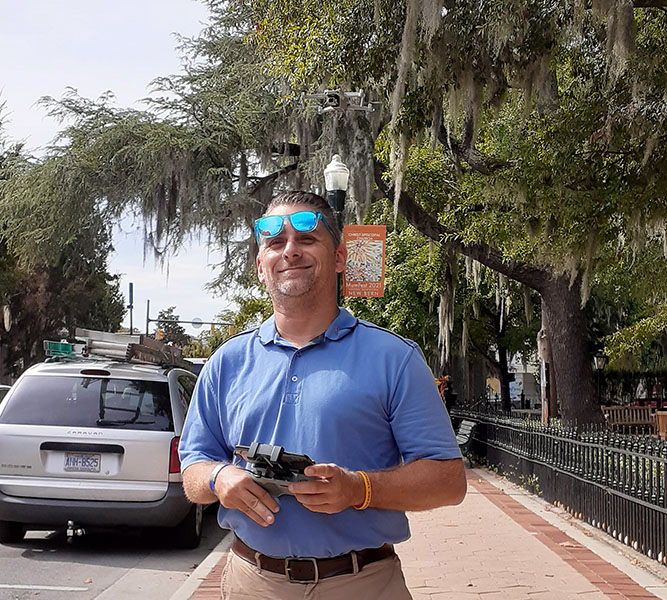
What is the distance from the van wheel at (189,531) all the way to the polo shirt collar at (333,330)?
19.2 ft

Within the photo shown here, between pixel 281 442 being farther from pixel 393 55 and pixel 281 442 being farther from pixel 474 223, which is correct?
pixel 474 223

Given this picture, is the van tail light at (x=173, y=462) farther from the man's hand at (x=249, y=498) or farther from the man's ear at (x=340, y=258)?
the man's hand at (x=249, y=498)

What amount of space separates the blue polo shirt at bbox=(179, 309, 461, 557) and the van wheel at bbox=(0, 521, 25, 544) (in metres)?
6.43

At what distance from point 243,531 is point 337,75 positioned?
8323mm

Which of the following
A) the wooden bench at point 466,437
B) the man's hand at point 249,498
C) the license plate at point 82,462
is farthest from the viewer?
the wooden bench at point 466,437

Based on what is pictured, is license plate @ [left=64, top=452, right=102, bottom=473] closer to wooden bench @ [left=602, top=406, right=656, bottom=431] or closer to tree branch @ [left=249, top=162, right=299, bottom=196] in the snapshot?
tree branch @ [left=249, top=162, right=299, bottom=196]

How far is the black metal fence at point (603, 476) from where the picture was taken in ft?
24.7

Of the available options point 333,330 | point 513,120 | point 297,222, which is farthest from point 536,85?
point 333,330

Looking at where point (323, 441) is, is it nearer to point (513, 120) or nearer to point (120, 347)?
point (120, 347)

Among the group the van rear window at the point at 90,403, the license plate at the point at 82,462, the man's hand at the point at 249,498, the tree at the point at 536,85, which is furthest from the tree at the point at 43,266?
the man's hand at the point at 249,498

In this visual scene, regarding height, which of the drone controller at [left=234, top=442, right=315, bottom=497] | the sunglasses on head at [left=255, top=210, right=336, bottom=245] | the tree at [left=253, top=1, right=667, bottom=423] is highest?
the tree at [left=253, top=1, right=667, bottom=423]

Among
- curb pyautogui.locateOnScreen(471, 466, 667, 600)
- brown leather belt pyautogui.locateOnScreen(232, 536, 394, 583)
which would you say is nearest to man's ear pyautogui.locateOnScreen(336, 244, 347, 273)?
brown leather belt pyautogui.locateOnScreen(232, 536, 394, 583)

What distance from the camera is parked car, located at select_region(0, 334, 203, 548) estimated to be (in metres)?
7.89

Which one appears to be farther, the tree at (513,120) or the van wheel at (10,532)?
the tree at (513,120)
